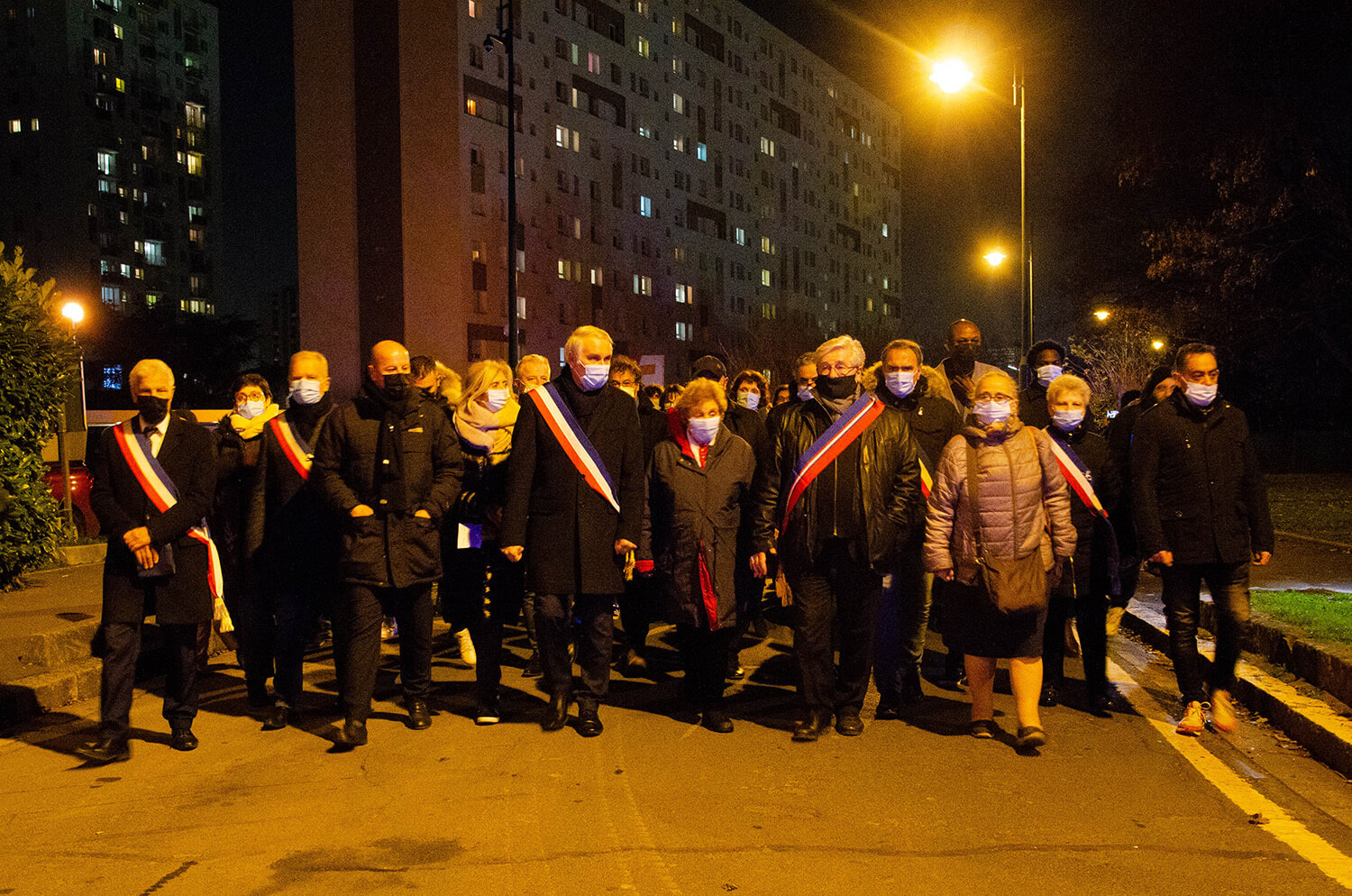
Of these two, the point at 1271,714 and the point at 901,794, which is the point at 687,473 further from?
the point at 1271,714

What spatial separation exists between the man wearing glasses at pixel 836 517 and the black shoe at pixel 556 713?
1.36 meters

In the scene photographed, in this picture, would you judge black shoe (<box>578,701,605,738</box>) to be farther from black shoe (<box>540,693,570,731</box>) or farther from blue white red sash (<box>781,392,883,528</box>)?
blue white red sash (<box>781,392,883,528</box>)

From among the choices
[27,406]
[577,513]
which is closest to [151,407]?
[577,513]

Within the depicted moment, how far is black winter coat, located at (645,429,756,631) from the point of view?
712cm

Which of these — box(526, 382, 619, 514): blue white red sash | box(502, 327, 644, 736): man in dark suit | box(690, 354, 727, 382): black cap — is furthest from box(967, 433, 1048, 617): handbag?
box(690, 354, 727, 382): black cap

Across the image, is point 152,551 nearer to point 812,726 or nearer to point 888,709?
point 812,726

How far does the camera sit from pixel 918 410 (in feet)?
26.1

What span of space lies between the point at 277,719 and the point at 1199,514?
5543 millimetres

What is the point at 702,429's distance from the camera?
716 cm

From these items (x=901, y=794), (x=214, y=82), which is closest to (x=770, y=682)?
(x=901, y=794)

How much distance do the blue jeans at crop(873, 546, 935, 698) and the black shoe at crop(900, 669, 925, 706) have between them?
2 cm

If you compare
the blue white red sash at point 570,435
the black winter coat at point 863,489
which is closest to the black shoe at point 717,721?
the black winter coat at point 863,489

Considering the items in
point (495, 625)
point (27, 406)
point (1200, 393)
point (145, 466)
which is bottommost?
point (495, 625)

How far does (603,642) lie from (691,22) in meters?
84.8
